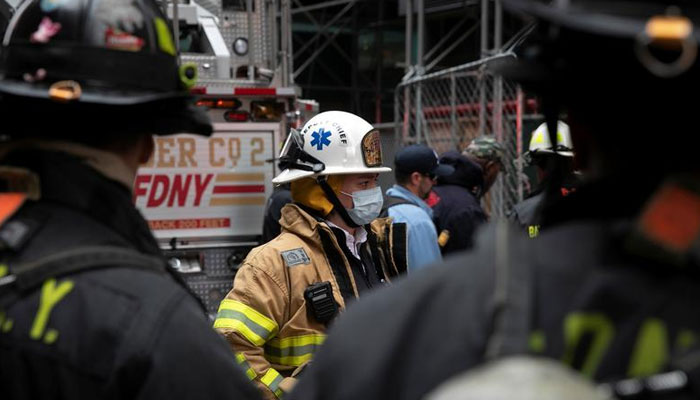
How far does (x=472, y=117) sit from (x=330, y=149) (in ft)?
21.1

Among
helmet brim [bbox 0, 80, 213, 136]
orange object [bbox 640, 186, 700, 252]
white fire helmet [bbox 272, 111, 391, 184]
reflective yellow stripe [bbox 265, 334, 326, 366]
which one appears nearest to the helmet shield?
A: white fire helmet [bbox 272, 111, 391, 184]

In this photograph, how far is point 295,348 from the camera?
11.4 ft

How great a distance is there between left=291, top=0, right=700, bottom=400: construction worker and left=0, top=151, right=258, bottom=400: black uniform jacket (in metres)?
0.54

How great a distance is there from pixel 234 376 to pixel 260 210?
16.1 ft

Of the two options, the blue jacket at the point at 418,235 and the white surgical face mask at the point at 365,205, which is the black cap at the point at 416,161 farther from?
the white surgical face mask at the point at 365,205

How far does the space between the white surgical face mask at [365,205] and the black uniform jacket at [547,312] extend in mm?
2533

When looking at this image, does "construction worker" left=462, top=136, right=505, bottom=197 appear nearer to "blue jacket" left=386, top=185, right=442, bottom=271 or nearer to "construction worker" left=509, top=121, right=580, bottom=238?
"construction worker" left=509, top=121, right=580, bottom=238

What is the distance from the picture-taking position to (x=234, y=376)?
1.94 m

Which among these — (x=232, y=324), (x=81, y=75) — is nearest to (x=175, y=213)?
(x=232, y=324)

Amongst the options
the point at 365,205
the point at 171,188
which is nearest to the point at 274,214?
the point at 171,188

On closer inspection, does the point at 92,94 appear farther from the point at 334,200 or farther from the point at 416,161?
the point at 416,161

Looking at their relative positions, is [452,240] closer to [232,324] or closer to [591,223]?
[232,324]

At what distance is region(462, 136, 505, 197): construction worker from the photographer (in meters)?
7.79

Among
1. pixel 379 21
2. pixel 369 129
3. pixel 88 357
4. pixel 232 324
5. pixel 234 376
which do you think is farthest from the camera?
pixel 379 21
